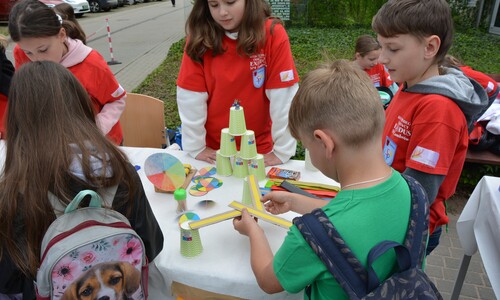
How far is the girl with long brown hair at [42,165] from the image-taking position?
947 millimetres

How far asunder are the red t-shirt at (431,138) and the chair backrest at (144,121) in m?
1.62

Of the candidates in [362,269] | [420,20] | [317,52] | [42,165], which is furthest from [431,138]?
[317,52]

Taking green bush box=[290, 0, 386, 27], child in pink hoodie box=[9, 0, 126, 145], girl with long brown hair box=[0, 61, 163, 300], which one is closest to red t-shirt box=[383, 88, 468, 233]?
girl with long brown hair box=[0, 61, 163, 300]

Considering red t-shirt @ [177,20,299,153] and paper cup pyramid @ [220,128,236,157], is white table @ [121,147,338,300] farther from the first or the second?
red t-shirt @ [177,20,299,153]

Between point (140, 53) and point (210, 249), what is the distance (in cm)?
809

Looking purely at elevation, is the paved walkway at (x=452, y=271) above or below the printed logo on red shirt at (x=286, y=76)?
below

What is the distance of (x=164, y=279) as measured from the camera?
1210mm

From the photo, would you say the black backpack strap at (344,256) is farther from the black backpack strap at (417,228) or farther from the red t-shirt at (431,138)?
the red t-shirt at (431,138)

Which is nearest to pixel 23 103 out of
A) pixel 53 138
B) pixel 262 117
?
pixel 53 138

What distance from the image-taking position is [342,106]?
0.86 meters

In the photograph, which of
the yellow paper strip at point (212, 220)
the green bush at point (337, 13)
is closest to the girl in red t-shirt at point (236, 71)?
the yellow paper strip at point (212, 220)

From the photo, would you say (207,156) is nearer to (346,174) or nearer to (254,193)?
(254,193)

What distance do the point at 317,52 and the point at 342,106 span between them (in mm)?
6843

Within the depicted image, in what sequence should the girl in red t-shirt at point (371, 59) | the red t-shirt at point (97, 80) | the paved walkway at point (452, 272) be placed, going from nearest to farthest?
the red t-shirt at point (97, 80)
the paved walkway at point (452, 272)
the girl in red t-shirt at point (371, 59)
